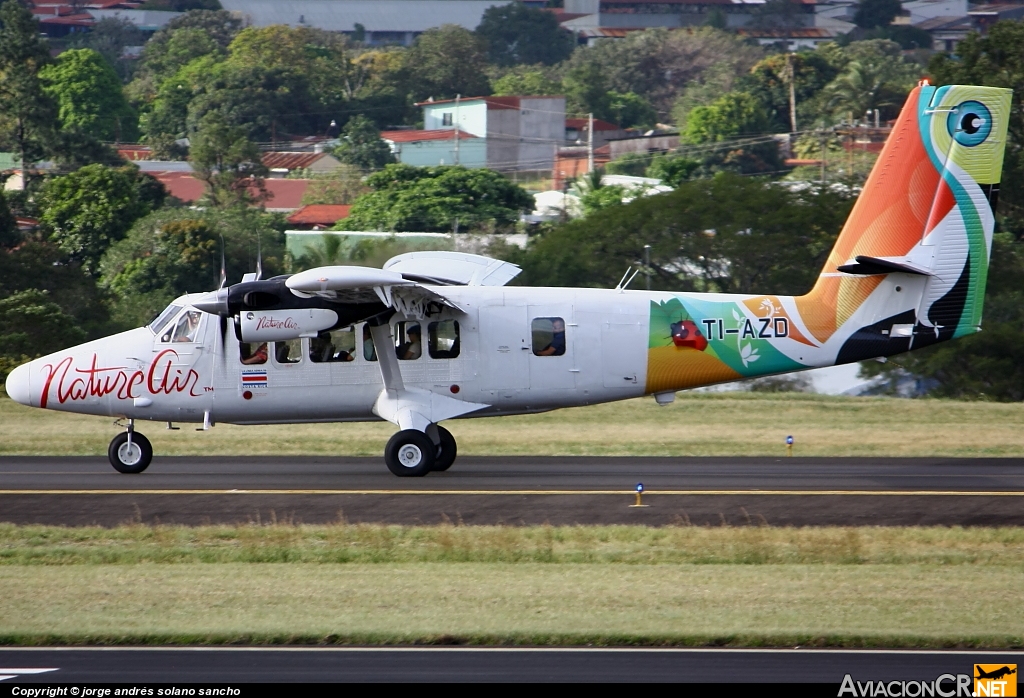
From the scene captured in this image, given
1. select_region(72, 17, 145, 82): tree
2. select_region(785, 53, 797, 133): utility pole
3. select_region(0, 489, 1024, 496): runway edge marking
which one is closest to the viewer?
select_region(0, 489, 1024, 496): runway edge marking

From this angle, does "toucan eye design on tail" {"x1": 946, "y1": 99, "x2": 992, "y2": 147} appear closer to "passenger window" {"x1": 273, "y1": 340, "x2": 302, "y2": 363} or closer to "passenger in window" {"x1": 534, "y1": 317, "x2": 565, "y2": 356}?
"passenger in window" {"x1": 534, "y1": 317, "x2": 565, "y2": 356}

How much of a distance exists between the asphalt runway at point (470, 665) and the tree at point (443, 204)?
1993 inches

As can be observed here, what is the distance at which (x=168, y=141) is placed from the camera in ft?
379

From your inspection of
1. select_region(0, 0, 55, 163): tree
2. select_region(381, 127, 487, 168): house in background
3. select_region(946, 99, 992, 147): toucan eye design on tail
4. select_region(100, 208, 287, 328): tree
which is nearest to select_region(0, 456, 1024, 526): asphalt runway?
select_region(946, 99, 992, 147): toucan eye design on tail

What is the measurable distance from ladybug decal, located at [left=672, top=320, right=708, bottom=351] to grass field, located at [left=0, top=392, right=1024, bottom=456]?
3.88 metres

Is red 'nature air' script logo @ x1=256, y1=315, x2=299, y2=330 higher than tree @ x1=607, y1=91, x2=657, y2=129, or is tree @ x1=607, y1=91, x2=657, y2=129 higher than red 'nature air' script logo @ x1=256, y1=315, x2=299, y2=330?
tree @ x1=607, y1=91, x2=657, y2=129

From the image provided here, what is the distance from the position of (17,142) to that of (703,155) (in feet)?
179

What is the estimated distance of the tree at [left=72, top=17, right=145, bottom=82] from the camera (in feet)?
580

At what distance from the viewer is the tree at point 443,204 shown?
2474 inches

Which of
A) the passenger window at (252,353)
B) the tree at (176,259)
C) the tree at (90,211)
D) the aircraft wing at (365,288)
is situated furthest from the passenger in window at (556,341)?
the tree at (90,211)

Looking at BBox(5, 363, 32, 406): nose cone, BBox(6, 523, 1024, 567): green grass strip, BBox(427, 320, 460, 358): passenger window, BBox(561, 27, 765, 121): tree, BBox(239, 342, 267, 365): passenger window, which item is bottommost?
BBox(6, 523, 1024, 567): green grass strip

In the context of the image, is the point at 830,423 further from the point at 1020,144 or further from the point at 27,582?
the point at 1020,144

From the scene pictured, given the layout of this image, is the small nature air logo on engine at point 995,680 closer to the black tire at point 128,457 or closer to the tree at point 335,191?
the black tire at point 128,457

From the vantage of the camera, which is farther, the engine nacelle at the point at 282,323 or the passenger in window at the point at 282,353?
the passenger in window at the point at 282,353
